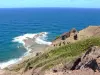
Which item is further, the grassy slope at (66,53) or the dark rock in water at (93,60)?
the grassy slope at (66,53)

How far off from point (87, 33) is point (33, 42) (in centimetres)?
4831

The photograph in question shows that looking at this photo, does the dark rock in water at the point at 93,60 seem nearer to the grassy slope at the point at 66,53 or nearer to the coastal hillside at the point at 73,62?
the coastal hillside at the point at 73,62

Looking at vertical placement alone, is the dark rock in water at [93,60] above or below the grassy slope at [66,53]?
below

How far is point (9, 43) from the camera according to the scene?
343 ft

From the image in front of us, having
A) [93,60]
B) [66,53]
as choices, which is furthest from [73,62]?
[66,53]

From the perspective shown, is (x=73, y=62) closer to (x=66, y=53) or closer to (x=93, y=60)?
(x=93, y=60)

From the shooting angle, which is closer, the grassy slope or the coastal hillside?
the coastal hillside

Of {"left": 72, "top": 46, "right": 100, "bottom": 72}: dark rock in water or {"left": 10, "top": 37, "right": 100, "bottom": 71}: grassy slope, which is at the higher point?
{"left": 10, "top": 37, "right": 100, "bottom": 71}: grassy slope

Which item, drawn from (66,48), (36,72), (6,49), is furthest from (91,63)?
(6,49)

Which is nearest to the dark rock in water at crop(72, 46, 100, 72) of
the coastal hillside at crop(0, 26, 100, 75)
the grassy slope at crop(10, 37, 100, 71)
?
the coastal hillside at crop(0, 26, 100, 75)

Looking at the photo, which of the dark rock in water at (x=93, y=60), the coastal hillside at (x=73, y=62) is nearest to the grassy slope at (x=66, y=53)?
the coastal hillside at (x=73, y=62)

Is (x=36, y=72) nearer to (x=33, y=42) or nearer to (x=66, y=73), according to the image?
(x=66, y=73)

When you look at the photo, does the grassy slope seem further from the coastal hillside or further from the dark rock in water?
the dark rock in water

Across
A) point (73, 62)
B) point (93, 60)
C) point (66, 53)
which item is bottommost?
point (93, 60)
